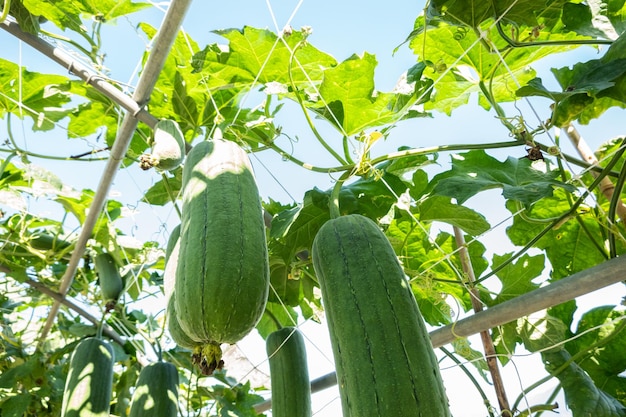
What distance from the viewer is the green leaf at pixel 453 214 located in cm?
194

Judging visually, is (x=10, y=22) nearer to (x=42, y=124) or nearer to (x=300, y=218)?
(x=42, y=124)

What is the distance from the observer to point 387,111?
84.8 inches

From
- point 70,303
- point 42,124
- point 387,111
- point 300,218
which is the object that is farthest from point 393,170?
point 70,303

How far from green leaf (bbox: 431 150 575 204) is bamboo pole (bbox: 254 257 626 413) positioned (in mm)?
230

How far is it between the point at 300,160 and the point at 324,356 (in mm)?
724

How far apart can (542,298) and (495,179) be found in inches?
14.8

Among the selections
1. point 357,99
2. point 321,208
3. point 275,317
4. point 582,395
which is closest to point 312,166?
point 321,208

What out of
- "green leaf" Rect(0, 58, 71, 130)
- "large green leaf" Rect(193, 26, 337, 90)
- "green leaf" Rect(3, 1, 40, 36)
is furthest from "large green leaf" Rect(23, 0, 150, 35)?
"large green leaf" Rect(193, 26, 337, 90)

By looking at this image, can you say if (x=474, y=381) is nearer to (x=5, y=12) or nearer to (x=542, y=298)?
(x=542, y=298)

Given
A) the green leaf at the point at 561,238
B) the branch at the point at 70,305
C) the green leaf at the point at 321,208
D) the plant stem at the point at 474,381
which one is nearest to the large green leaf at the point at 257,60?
the green leaf at the point at 321,208

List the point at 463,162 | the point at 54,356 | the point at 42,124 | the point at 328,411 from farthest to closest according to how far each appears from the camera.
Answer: the point at 54,356 < the point at 42,124 < the point at 328,411 < the point at 463,162

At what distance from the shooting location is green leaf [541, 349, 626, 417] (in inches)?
76.3

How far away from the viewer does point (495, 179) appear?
1827 mm

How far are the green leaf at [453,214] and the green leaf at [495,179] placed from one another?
0.29 ft
